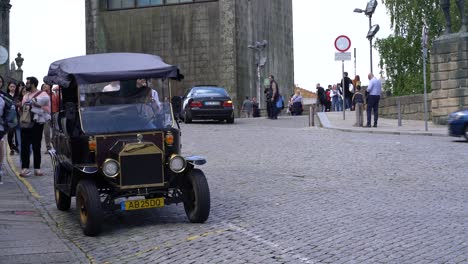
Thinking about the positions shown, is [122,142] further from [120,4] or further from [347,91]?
[120,4]

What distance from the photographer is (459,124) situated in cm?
2277

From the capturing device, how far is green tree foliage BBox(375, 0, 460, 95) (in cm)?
6531

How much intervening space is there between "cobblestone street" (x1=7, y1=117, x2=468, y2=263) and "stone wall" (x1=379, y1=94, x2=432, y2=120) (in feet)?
44.0

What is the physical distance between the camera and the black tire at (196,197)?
34.4ft

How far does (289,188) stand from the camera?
13.6 m

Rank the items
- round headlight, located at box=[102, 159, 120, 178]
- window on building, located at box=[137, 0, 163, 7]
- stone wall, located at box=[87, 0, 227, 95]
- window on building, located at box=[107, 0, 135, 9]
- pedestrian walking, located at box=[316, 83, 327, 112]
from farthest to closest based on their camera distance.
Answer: window on building, located at box=[107, 0, 135, 9]
window on building, located at box=[137, 0, 163, 7]
stone wall, located at box=[87, 0, 227, 95]
pedestrian walking, located at box=[316, 83, 327, 112]
round headlight, located at box=[102, 159, 120, 178]

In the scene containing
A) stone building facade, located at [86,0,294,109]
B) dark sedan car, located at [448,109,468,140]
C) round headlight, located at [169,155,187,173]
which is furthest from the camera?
stone building facade, located at [86,0,294,109]

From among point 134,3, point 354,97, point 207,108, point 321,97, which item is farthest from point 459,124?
point 134,3

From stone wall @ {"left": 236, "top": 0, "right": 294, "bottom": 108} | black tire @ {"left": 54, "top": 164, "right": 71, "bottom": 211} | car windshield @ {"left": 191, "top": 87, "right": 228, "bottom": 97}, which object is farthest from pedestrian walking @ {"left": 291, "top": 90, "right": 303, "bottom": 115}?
black tire @ {"left": 54, "top": 164, "right": 71, "bottom": 211}

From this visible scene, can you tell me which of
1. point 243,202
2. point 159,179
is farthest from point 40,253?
point 243,202

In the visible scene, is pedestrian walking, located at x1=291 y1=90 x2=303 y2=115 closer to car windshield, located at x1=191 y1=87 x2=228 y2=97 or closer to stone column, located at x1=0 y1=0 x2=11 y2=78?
car windshield, located at x1=191 y1=87 x2=228 y2=97

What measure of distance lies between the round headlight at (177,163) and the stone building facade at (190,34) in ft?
161

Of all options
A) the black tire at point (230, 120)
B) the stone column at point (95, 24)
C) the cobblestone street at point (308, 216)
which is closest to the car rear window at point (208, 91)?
the black tire at point (230, 120)

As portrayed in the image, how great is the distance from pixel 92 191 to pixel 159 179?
0.83 metres
